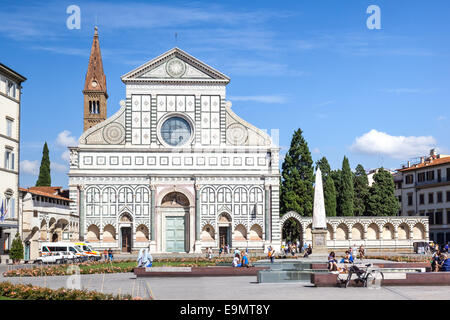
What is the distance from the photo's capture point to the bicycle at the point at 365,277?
828 inches

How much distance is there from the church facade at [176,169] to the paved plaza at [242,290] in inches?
1266

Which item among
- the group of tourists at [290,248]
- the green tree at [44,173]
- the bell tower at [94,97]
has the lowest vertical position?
the group of tourists at [290,248]

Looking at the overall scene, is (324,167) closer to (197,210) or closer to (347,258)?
(197,210)

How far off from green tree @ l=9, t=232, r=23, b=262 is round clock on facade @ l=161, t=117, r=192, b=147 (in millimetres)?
18952

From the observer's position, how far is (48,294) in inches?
731

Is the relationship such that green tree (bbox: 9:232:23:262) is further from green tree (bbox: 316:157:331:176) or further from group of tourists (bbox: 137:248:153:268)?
green tree (bbox: 316:157:331:176)

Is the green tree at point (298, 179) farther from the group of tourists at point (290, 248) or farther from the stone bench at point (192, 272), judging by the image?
the stone bench at point (192, 272)

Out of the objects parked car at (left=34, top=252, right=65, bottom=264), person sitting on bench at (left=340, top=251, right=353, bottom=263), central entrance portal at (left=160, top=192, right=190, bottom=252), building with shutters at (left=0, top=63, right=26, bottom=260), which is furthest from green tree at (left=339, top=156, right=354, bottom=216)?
person sitting on bench at (left=340, top=251, right=353, bottom=263)

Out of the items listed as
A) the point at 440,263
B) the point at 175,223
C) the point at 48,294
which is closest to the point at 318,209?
the point at 440,263

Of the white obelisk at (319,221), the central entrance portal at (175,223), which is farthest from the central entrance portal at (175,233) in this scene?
the white obelisk at (319,221)

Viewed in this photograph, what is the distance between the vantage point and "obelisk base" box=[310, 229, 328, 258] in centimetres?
4266

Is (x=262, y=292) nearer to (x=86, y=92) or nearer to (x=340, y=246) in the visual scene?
(x=340, y=246)

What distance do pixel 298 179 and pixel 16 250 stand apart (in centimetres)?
3146
